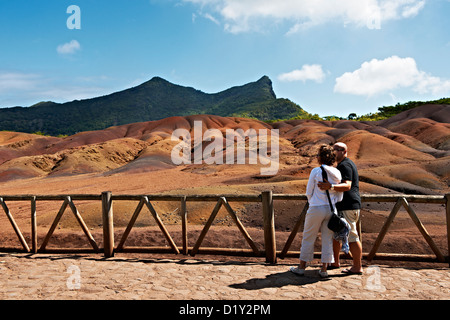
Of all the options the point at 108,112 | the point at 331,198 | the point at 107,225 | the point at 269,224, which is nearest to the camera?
the point at 331,198

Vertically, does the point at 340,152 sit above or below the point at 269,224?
above

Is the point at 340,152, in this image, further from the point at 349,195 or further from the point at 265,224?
the point at 265,224

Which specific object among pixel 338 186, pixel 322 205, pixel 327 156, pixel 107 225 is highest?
pixel 327 156

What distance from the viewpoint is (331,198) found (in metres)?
5.11

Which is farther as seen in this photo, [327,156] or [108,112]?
[108,112]

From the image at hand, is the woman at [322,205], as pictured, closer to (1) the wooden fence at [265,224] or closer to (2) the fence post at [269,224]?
(1) the wooden fence at [265,224]

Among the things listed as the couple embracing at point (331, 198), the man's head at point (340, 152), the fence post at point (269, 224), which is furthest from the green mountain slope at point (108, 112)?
the couple embracing at point (331, 198)

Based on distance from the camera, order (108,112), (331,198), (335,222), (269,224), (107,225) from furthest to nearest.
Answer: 1. (108,112)
2. (107,225)
3. (269,224)
4. (331,198)
5. (335,222)

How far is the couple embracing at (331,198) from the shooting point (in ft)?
16.6

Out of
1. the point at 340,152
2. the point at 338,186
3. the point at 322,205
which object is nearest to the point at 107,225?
the point at 322,205

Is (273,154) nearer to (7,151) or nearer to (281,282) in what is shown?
(281,282)
